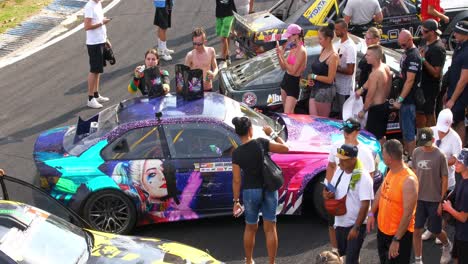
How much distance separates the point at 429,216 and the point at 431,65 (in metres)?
2.98

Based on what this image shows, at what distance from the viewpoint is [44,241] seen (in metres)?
5.64

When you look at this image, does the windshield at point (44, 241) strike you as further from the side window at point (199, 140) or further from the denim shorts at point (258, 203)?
the side window at point (199, 140)

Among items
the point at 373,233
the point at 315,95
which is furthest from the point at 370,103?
the point at 373,233

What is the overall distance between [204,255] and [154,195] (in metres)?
2.07

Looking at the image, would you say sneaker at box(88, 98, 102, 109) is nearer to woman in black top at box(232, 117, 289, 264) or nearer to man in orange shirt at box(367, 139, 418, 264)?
woman in black top at box(232, 117, 289, 264)

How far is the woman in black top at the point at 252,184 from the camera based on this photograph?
689 centimetres

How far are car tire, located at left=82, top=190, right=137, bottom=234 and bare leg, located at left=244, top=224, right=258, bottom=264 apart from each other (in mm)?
1455

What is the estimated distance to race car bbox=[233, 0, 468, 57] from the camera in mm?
11984

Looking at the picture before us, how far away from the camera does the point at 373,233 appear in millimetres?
7945

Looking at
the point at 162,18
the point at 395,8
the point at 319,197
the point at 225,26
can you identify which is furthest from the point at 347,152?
the point at 162,18

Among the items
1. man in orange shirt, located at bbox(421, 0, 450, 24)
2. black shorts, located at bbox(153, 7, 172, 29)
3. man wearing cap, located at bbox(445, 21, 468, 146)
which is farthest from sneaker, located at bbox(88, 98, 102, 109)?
man in orange shirt, located at bbox(421, 0, 450, 24)

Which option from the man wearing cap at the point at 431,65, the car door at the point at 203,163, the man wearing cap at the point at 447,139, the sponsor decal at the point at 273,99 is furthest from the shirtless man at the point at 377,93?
the car door at the point at 203,163

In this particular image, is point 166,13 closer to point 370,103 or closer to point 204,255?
point 370,103

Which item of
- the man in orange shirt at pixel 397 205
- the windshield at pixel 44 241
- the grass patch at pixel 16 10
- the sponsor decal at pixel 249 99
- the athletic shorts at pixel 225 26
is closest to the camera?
the windshield at pixel 44 241
